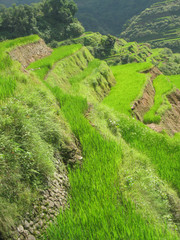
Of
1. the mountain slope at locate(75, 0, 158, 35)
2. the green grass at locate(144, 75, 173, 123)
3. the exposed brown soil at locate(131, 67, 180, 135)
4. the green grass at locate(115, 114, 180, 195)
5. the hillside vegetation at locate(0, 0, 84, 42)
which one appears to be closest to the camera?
the green grass at locate(115, 114, 180, 195)

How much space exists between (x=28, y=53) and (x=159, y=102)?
30.2 feet

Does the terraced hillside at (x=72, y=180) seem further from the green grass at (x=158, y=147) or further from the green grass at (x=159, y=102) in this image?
the green grass at (x=159, y=102)

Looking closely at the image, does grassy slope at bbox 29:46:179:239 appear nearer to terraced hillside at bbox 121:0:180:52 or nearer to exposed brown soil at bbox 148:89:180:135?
exposed brown soil at bbox 148:89:180:135

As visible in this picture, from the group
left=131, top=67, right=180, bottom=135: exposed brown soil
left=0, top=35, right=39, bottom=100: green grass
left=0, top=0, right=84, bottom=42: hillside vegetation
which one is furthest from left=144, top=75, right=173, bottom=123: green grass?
left=0, top=0, right=84, bottom=42: hillside vegetation

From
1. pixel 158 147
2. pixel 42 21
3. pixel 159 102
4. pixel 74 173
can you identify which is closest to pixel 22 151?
pixel 74 173

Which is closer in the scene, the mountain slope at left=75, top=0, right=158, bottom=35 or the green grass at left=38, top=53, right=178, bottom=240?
the green grass at left=38, top=53, right=178, bottom=240

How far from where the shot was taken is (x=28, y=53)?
13938 mm

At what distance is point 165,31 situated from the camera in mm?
106500

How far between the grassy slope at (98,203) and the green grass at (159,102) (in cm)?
769

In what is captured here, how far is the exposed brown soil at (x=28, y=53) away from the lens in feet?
39.8

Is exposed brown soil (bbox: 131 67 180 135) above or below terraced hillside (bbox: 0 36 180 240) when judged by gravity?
below

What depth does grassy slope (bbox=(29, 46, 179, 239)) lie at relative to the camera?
8.68ft

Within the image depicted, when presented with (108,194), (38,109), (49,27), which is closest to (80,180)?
(108,194)

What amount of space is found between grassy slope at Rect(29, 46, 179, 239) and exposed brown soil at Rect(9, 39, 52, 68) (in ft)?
26.8
